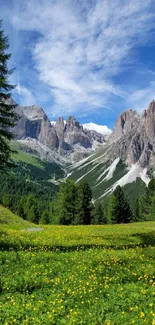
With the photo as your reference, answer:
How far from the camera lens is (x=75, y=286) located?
472 inches

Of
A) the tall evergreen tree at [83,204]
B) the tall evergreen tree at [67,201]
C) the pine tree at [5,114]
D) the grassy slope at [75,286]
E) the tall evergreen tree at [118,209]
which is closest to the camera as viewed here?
the grassy slope at [75,286]

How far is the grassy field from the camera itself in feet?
30.5

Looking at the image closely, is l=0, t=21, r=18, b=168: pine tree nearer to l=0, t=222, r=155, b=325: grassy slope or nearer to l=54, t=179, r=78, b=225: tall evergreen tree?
l=0, t=222, r=155, b=325: grassy slope

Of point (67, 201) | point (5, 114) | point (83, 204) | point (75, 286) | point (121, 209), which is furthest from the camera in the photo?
point (121, 209)

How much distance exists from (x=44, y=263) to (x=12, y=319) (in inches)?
226

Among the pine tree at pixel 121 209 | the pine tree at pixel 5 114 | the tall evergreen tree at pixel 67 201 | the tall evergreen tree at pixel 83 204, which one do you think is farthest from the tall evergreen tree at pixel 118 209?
the pine tree at pixel 5 114

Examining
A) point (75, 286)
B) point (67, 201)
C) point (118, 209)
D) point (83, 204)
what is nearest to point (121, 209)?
point (118, 209)

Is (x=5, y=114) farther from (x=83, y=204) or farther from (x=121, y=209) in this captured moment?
(x=121, y=209)

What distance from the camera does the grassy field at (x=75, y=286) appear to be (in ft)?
30.5

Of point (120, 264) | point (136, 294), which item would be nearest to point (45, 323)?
point (136, 294)

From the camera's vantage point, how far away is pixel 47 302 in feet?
34.1

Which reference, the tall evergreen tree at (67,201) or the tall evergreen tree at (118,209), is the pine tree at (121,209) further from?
the tall evergreen tree at (67,201)

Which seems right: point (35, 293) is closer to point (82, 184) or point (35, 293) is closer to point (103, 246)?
point (103, 246)

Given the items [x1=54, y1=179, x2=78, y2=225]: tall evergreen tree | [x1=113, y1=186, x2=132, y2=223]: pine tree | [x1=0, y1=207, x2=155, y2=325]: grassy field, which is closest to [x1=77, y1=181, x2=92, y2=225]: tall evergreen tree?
[x1=54, y1=179, x2=78, y2=225]: tall evergreen tree
